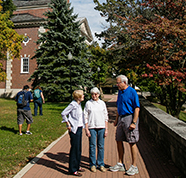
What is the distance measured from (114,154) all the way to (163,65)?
5299mm

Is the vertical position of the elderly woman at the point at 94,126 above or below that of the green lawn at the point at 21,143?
above

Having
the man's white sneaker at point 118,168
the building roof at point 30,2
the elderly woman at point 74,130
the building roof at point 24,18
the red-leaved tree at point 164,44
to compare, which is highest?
the building roof at point 30,2

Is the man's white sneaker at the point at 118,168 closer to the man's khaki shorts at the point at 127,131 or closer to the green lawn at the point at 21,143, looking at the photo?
the man's khaki shorts at the point at 127,131

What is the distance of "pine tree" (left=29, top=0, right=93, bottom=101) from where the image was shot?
21.5 meters

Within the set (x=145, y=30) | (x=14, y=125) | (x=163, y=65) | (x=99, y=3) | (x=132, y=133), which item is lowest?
(x=14, y=125)

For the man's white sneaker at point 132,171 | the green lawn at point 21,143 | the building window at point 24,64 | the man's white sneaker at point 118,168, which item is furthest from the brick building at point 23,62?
the man's white sneaker at point 132,171

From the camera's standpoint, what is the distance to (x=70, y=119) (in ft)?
15.4

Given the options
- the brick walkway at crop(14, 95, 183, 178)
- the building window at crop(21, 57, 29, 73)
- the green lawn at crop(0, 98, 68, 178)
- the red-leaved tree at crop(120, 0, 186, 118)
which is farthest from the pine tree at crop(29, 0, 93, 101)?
the brick walkway at crop(14, 95, 183, 178)

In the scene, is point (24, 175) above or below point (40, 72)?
below

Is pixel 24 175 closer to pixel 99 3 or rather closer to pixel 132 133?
pixel 132 133

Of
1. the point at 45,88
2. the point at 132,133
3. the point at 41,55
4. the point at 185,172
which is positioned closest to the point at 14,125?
the point at 132,133

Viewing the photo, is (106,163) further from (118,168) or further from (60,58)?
(60,58)

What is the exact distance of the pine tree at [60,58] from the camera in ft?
70.7

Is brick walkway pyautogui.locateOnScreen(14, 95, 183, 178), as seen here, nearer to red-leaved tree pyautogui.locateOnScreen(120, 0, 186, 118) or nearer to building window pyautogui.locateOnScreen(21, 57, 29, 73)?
red-leaved tree pyautogui.locateOnScreen(120, 0, 186, 118)
